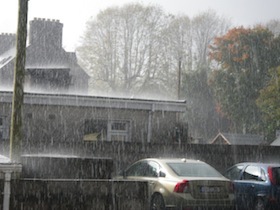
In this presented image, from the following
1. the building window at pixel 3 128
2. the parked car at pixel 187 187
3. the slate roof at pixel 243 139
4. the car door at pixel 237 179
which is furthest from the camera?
the slate roof at pixel 243 139

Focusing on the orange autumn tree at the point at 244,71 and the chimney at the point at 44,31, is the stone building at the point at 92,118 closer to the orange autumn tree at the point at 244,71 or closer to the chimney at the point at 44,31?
the chimney at the point at 44,31

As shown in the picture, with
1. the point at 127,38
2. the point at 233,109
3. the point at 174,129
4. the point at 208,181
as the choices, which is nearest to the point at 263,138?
the point at 233,109

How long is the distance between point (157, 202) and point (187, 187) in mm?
1031

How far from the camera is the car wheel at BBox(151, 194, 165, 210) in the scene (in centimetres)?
1254

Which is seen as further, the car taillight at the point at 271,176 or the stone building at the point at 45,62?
the stone building at the point at 45,62

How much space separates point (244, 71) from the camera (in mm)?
51938

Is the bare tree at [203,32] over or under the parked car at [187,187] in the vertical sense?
over

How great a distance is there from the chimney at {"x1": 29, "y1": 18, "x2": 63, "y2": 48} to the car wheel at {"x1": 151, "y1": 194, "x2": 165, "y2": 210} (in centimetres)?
3184

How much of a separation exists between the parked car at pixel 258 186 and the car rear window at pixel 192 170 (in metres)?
1.37

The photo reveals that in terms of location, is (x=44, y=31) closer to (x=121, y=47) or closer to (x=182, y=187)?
(x=121, y=47)

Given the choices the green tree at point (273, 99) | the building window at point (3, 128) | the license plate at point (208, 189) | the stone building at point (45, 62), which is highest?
the stone building at point (45, 62)

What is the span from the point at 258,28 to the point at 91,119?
3243 cm

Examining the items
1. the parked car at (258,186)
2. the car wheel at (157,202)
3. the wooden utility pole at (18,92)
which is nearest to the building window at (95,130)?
the parked car at (258,186)

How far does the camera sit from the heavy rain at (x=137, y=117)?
11.3 m
